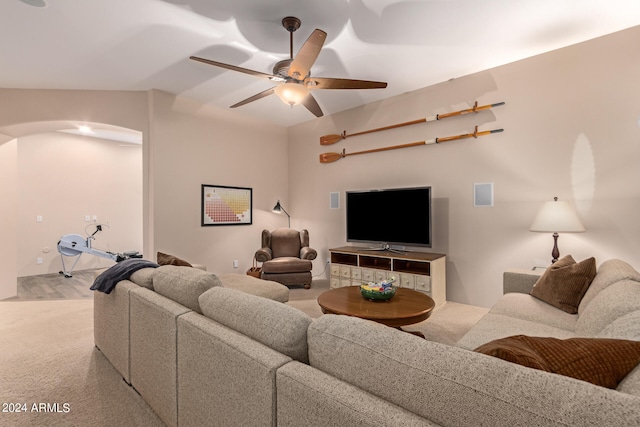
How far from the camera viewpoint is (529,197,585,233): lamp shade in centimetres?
294

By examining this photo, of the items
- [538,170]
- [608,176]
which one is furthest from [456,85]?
[608,176]

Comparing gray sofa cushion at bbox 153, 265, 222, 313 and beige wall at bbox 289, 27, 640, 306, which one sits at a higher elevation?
beige wall at bbox 289, 27, 640, 306

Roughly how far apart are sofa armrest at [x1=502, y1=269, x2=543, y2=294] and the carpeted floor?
608mm

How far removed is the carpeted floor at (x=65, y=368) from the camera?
1855 mm

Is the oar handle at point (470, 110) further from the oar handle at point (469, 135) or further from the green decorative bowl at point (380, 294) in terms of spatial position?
the green decorative bowl at point (380, 294)

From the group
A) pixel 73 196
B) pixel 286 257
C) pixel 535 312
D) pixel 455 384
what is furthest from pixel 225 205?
pixel 455 384

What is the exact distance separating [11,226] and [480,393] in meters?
5.88

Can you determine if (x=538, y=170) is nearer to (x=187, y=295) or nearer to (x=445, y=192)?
(x=445, y=192)

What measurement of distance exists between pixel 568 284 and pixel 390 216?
7.40 ft

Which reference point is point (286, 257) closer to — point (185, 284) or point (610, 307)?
point (185, 284)

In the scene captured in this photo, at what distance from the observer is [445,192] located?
13.6ft

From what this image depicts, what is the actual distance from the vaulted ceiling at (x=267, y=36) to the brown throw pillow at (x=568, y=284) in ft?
6.79

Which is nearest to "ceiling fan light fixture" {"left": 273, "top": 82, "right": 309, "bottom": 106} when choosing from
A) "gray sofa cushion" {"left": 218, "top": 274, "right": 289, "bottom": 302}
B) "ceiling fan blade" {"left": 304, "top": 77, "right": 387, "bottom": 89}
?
"ceiling fan blade" {"left": 304, "top": 77, "right": 387, "bottom": 89}

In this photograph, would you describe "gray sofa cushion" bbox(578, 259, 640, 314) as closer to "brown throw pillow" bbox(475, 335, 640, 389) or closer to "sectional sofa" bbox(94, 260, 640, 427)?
"sectional sofa" bbox(94, 260, 640, 427)
